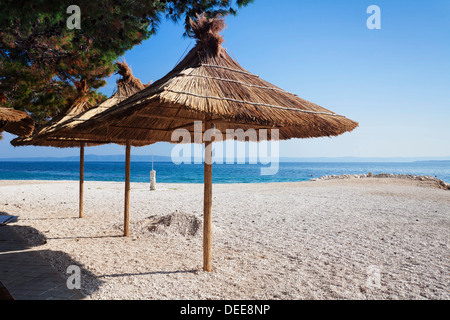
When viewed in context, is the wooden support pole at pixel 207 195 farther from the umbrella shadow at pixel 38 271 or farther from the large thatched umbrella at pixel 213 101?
the umbrella shadow at pixel 38 271

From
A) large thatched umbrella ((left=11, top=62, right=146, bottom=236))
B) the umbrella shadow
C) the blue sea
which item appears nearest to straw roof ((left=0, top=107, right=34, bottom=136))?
large thatched umbrella ((left=11, top=62, right=146, bottom=236))

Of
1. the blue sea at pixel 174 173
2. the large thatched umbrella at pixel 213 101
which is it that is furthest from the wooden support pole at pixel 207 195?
the blue sea at pixel 174 173

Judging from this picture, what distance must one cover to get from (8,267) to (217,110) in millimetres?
3352

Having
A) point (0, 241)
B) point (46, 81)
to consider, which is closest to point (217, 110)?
point (0, 241)

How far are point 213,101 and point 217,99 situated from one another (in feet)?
0.25

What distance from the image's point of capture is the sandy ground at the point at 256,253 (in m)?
3.33

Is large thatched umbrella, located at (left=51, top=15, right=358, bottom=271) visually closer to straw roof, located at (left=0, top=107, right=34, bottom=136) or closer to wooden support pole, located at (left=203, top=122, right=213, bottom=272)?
wooden support pole, located at (left=203, top=122, right=213, bottom=272)

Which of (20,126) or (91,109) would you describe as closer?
(91,109)

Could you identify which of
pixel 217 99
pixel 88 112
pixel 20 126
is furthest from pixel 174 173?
pixel 217 99

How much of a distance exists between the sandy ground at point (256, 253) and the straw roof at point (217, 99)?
1850 millimetres

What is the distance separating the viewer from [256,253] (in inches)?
186

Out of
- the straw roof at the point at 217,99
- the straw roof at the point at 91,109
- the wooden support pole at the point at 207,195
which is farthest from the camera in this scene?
the straw roof at the point at 91,109

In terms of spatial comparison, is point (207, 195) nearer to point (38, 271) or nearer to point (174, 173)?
point (38, 271)

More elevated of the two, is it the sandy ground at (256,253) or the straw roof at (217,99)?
the straw roof at (217,99)
